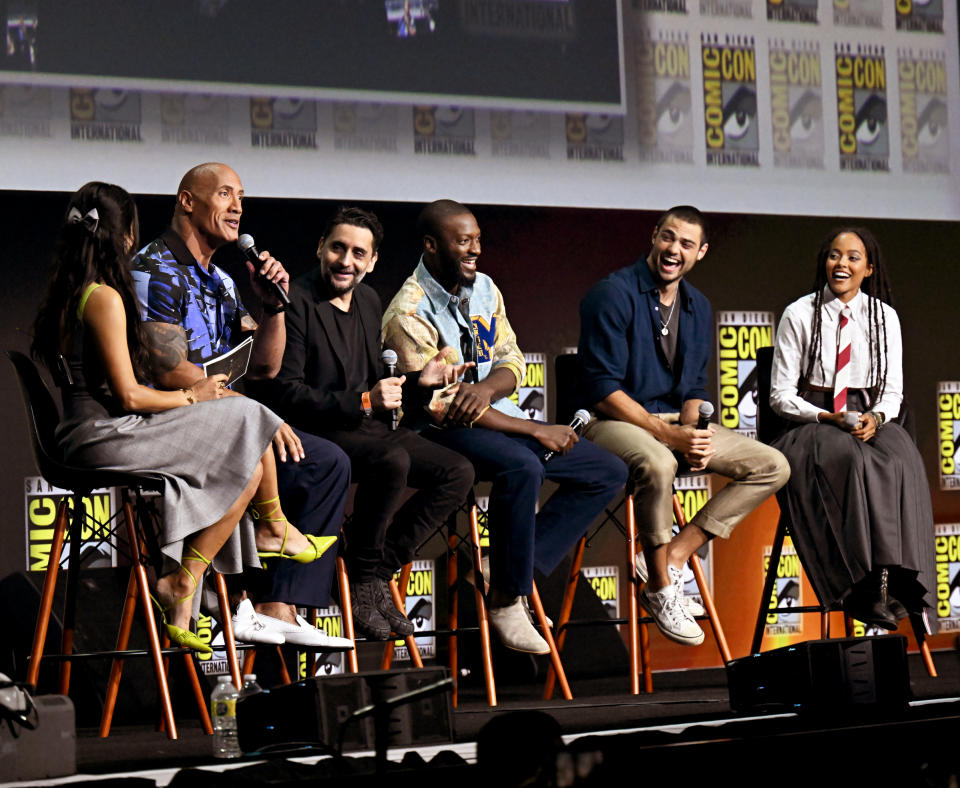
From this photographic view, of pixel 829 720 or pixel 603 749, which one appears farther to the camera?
pixel 829 720

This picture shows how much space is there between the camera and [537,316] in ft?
16.8

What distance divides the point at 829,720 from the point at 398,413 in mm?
1431

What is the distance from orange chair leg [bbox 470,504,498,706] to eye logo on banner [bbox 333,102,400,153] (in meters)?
1.35

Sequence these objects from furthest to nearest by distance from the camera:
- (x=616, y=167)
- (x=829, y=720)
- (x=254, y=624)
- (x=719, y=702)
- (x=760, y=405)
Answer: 1. (x=616, y=167)
2. (x=760, y=405)
3. (x=719, y=702)
4. (x=254, y=624)
5. (x=829, y=720)

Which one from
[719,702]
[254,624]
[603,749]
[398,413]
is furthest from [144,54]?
[603,749]

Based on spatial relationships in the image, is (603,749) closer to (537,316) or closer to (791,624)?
(537,316)

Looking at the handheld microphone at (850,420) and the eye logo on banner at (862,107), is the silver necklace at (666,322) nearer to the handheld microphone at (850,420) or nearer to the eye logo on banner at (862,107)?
the handheld microphone at (850,420)

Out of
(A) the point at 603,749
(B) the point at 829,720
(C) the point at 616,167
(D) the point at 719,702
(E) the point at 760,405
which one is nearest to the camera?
(A) the point at 603,749

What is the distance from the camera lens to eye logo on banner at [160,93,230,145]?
443 centimetres

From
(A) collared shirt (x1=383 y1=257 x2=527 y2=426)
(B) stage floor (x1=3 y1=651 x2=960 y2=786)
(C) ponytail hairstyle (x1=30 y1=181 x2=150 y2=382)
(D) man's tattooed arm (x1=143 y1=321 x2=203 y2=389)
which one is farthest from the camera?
(A) collared shirt (x1=383 y1=257 x2=527 y2=426)

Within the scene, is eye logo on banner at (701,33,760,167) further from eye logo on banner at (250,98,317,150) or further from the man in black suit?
the man in black suit

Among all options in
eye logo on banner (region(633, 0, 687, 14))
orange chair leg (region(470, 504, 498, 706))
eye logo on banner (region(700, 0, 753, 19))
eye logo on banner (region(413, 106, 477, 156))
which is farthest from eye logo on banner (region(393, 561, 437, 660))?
eye logo on banner (region(700, 0, 753, 19))

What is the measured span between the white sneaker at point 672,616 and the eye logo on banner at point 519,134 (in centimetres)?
159

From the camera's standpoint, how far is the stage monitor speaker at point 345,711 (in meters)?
2.85
